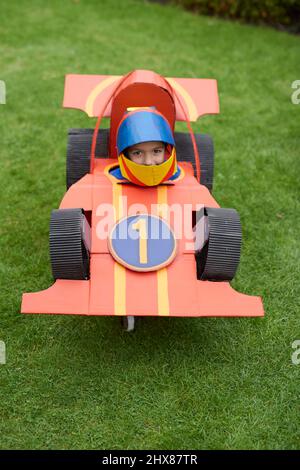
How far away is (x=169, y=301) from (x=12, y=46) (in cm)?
453

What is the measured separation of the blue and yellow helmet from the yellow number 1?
0.27 m

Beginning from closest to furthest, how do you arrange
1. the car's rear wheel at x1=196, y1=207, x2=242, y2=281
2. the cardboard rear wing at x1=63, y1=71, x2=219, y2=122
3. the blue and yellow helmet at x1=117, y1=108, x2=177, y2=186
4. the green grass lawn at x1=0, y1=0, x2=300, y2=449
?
1. the green grass lawn at x1=0, y1=0, x2=300, y2=449
2. the car's rear wheel at x1=196, y1=207, x2=242, y2=281
3. the blue and yellow helmet at x1=117, y1=108, x2=177, y2=186
4. the cardboard rear wing at x1=63, y1=71, x2=219, y2=122

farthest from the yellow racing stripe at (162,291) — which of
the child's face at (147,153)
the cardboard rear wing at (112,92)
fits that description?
the cardboard rear wing at (112,92)

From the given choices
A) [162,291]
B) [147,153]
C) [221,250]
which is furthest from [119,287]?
[147,153]

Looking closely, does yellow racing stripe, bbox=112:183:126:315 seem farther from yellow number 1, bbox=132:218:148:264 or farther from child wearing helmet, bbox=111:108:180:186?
child wearing helmet, bbox=111:108:180:186

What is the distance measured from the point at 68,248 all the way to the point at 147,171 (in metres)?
0.64

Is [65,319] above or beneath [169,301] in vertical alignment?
beneath

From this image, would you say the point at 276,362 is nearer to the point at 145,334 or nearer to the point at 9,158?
the point at 145,334

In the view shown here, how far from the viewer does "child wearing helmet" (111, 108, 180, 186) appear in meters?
3.05

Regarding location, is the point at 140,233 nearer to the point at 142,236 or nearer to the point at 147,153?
the point at 142,236

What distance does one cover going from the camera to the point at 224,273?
112 inches

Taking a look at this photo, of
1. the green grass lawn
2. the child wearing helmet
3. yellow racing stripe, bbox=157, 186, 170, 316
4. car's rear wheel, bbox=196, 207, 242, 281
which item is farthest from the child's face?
the green grass lawn

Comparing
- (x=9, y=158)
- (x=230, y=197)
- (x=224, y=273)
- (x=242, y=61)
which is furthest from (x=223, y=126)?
(x=224, y=273)

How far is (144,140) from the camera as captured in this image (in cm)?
300
